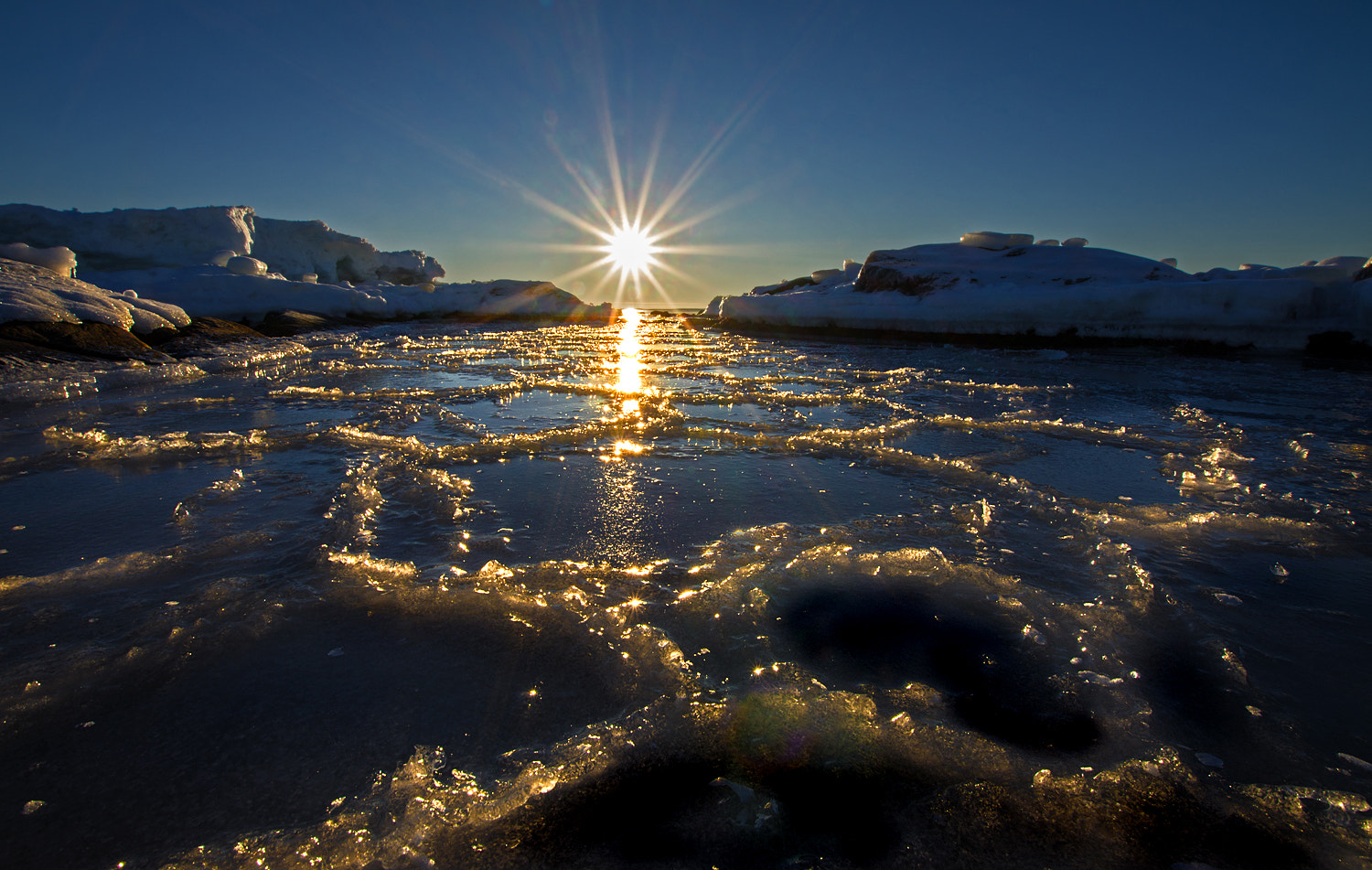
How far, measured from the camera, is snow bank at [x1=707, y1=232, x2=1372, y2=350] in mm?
11523

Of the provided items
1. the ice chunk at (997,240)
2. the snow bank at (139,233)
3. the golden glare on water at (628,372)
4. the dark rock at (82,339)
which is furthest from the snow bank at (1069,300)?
the snow bank at (139,233)

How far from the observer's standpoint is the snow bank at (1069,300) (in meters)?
11.5

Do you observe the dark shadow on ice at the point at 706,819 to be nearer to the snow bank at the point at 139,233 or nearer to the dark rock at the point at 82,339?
the dark rock at the point at 82,339

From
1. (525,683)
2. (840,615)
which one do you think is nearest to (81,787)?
(525,683)

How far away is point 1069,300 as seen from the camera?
45.3 feet

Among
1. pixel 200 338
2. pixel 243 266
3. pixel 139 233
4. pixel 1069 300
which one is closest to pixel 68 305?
pixel 200 338

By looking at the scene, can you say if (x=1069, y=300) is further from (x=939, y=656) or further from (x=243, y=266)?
(x=243, y=266)

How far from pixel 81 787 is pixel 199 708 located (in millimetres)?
236

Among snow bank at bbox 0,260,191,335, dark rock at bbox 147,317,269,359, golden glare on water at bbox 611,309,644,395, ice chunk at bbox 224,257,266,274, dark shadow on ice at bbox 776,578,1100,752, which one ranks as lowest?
dark shadow on ice at bbox 776,578,1100,752

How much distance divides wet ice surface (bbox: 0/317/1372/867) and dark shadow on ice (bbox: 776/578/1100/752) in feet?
0.04

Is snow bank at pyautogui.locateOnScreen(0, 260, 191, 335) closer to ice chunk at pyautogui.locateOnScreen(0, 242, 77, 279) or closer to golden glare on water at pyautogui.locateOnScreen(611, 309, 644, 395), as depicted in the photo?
ice chunk at pyautogui.locateOnScreen(0, 242, 77, 279)

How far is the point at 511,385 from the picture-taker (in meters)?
6.83

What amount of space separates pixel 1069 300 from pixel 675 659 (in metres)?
15.5

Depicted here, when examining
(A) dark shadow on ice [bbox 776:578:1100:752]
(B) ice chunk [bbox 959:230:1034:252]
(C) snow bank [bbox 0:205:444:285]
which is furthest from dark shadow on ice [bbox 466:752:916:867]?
(C) snow bank [bbox 0:205:444:285]
